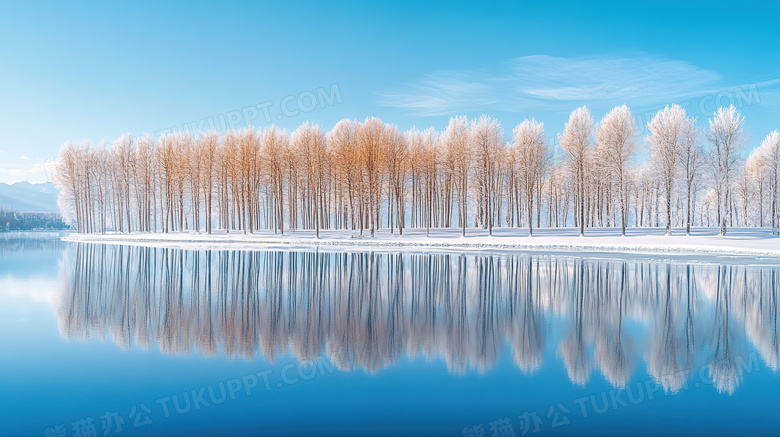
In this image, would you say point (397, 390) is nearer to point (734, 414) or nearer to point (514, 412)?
point (514, 412)

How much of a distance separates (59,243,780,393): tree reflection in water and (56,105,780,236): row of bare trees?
3353 centimetres

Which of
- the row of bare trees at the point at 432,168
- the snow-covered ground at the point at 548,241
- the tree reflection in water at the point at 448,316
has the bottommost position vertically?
the snow-covered ground at the point at 548,241

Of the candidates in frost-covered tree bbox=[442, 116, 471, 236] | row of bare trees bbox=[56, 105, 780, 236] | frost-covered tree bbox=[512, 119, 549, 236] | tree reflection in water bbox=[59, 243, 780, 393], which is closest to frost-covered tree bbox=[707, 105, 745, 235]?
row of bare trees bbox=[56, 105, 780, 236]

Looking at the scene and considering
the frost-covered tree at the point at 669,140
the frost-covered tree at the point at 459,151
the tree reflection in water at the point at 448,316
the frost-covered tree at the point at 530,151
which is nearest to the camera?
the tree reflection in water at the point at 448,316

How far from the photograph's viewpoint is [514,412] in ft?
20.4

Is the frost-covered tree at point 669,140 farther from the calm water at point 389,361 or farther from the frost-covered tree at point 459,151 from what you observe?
the calm water at point 389,361

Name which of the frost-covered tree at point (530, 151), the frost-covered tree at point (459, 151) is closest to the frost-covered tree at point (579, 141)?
the frost-covered tree at point (530, 151)

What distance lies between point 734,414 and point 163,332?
9.77 meters

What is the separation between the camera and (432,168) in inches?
2461

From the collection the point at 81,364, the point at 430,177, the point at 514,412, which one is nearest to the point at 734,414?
the point at 514,412

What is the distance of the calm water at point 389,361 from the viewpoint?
6.11m

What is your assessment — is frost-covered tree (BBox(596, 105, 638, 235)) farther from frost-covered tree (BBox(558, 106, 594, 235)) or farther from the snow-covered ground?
the snow-covered ground

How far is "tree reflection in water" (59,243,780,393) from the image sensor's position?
8539 millimetres

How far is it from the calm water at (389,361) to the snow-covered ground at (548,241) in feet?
79.1
